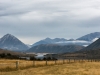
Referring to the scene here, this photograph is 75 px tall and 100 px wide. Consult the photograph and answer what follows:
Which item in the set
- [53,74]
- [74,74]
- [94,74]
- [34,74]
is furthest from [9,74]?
[94,74]

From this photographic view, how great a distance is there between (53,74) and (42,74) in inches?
58.7

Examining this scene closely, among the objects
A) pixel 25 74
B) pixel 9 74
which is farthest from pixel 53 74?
pixel 9 74

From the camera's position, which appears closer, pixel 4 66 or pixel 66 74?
pixel 66 74

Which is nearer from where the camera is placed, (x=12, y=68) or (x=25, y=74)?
(x=25, y=74)

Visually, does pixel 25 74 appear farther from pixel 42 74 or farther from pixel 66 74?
pixel 66 74

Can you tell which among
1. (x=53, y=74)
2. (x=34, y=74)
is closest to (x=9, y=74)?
(x=34, y=74)

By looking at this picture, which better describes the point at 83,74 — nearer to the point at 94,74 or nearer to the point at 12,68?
the point at 94,74

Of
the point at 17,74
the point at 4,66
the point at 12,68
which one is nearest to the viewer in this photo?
the point at 17,74

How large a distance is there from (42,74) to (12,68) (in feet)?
25.6

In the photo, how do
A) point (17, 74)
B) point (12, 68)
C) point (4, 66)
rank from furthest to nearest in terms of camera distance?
point (4, 66) < point (12, 68) < point (17, 74)

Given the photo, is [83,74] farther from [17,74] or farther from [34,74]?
[17,74]

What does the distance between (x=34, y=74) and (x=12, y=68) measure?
24.4 feet

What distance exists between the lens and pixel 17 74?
98.3 feet

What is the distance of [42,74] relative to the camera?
3116cm
